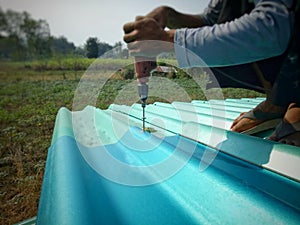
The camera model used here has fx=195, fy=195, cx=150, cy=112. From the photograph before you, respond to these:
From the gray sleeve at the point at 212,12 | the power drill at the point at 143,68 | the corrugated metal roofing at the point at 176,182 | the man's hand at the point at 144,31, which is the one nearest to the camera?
the corrugated metal roofing at the point at 176,182

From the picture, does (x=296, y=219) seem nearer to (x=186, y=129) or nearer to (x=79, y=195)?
(x=79, y=195)

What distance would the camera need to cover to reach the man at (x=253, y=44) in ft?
1.77

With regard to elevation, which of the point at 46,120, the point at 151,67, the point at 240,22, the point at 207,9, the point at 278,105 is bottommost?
the point at 46,120

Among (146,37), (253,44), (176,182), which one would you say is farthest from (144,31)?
(176,182)

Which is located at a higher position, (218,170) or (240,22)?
(240,22)

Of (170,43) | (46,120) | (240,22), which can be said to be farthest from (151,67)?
(46,120)

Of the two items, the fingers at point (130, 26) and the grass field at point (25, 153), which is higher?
the fingers at point (130, 26)

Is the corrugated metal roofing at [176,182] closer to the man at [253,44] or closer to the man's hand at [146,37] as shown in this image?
the man at [253,44]

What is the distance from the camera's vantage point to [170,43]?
641mm

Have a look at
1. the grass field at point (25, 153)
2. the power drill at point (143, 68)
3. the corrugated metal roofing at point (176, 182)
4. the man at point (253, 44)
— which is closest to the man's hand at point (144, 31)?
the man at point (253, 44)

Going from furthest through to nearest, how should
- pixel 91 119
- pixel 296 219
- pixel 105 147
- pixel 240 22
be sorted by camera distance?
pixel 91 119 < pixel 105 147 < pixel 240 22 < pixel 296 219

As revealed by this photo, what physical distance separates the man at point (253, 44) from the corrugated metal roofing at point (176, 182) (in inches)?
9.8

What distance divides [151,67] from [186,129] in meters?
0.45

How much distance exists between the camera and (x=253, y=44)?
0.56 m
